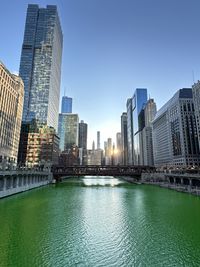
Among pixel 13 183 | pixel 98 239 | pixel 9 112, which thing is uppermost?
pixel 9 112

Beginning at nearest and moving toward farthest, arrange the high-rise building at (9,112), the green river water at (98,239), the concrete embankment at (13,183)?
1. the green river water at (98,239)
2. the concrete embankment at (13,183)
3. the high-rise building at (9,112)

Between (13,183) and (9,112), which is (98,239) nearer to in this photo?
(13,183)

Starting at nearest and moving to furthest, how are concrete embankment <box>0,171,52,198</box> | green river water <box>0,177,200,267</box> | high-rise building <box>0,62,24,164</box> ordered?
1. green river water <box>0,177,200,267</box>
2. concrete embankment <box>0,171,52,198</box>
3. high-rise building <box>0,62,24,164</box>

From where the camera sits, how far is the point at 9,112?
14375 centimetres

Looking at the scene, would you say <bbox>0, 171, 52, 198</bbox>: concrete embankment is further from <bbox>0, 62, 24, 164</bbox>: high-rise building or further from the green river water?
<bbox>0, 62, 24, 164</bbox>: high-rise building

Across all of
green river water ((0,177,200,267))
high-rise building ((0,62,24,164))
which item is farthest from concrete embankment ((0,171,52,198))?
high-rise building ((0,62,24,164))

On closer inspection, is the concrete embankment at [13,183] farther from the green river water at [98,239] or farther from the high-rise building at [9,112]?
the high-rise building at [9,112]

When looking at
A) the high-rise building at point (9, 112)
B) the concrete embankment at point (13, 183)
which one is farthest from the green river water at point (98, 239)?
the high-rise building at point (9, 112)

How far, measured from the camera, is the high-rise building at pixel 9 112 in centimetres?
13186

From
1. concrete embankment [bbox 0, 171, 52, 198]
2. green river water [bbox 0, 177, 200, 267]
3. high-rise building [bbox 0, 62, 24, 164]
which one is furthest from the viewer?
high-rise building [bbox 0, 62, 24, 164]

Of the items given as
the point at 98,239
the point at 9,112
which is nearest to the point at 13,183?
the point at 98,239

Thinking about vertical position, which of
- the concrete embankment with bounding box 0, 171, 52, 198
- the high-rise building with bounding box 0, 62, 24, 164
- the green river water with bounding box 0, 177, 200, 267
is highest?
the high-rise building with bounding box 0, 62, 24, 164

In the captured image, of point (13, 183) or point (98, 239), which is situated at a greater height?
point (13, 183)

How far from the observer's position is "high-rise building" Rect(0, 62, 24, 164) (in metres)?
132
